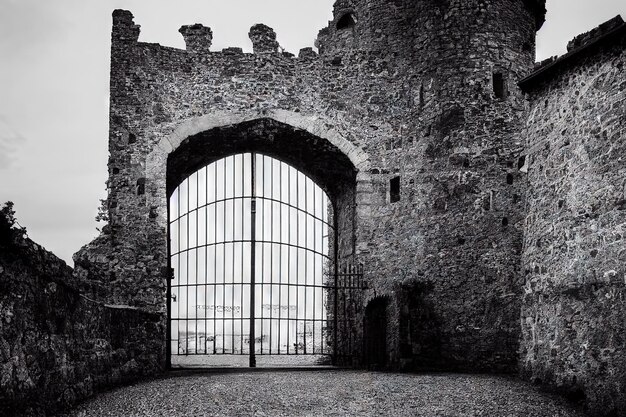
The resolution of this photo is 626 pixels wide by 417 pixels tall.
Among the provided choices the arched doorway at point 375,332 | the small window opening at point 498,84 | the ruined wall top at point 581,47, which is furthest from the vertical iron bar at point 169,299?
the ruined wall top at point 581,47

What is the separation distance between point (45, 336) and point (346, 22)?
30.9ft

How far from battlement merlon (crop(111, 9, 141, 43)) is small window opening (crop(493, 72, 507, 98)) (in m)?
6.46

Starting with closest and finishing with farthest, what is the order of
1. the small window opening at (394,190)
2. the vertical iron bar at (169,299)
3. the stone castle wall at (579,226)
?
the stone castle wall at (579,226) → the vertical iron bar at (169,299) → the small window opening at (394,190)

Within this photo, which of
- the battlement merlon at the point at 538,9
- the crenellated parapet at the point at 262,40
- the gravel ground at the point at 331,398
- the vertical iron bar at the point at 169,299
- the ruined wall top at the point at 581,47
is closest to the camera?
the gravel ground at the point at 331,398

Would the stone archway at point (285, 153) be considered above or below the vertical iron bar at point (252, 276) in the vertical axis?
above

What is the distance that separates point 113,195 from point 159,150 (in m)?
1.12

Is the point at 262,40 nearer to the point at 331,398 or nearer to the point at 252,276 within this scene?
the point at 252,276

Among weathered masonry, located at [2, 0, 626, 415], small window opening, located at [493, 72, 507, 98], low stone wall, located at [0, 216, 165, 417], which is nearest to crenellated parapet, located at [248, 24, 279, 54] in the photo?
weathered masonry, located at [2, 0, 626, 415]

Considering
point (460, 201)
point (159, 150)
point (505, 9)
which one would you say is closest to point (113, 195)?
point (159, 150)

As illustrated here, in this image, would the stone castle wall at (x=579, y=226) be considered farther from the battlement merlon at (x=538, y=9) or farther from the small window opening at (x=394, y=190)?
the battlement merlon at (x=538, y=9)

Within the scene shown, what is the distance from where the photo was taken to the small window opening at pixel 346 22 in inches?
551

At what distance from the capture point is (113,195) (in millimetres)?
12508

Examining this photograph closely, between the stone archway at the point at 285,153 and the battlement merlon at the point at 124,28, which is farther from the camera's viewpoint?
the stone archway at the point at 285,153

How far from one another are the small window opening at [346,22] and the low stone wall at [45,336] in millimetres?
7442
